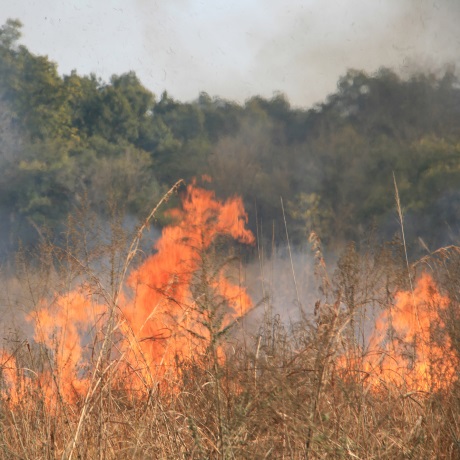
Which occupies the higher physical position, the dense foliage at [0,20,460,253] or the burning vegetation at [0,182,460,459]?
the dense foliage at [0,20,460,253]

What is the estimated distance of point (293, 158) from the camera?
383 inches

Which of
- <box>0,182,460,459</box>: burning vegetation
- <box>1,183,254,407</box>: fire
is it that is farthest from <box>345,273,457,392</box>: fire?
<box>1,183,254,407</box>: fire

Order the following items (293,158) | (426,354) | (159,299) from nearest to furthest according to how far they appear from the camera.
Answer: (426,354)
(159,299)
(293,158)

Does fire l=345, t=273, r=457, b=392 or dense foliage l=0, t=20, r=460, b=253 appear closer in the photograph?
fire l=345, t=273, r=457, b=392

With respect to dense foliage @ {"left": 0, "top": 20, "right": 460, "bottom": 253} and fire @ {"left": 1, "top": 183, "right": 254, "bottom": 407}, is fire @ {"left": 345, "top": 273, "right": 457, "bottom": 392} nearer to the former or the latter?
fire @ {"left": 1, "top": 183, "right": 254, "bottom": 407}

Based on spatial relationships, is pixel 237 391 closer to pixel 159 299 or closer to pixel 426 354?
pixel 426 354

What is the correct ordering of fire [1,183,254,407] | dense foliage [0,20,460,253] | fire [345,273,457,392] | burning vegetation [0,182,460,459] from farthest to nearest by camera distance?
1. dense foliage [0,20,460,253]
2. fire [1,183,254,407]
3. fire [345,273,457,392]
4. burning vegetation [0,182,460,459]

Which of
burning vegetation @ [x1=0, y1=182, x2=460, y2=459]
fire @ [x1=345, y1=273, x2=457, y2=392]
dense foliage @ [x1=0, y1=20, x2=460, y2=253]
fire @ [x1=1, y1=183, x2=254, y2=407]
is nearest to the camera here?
burning vegetation @ [x1=0, y1=182, x2=460, y2=459]

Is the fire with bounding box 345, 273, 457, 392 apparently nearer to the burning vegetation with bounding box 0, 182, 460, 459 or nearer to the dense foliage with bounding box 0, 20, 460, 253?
the burning vegetation with bounding box 0, 182, 460, 459

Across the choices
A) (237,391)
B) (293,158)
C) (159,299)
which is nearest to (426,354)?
(237,391)

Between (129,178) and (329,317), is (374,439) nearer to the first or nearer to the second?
(329,317)

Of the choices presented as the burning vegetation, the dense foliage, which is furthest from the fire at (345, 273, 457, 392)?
the dense foliage

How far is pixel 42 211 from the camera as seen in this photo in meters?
12.6

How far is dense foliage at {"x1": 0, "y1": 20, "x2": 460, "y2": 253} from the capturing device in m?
8.27
